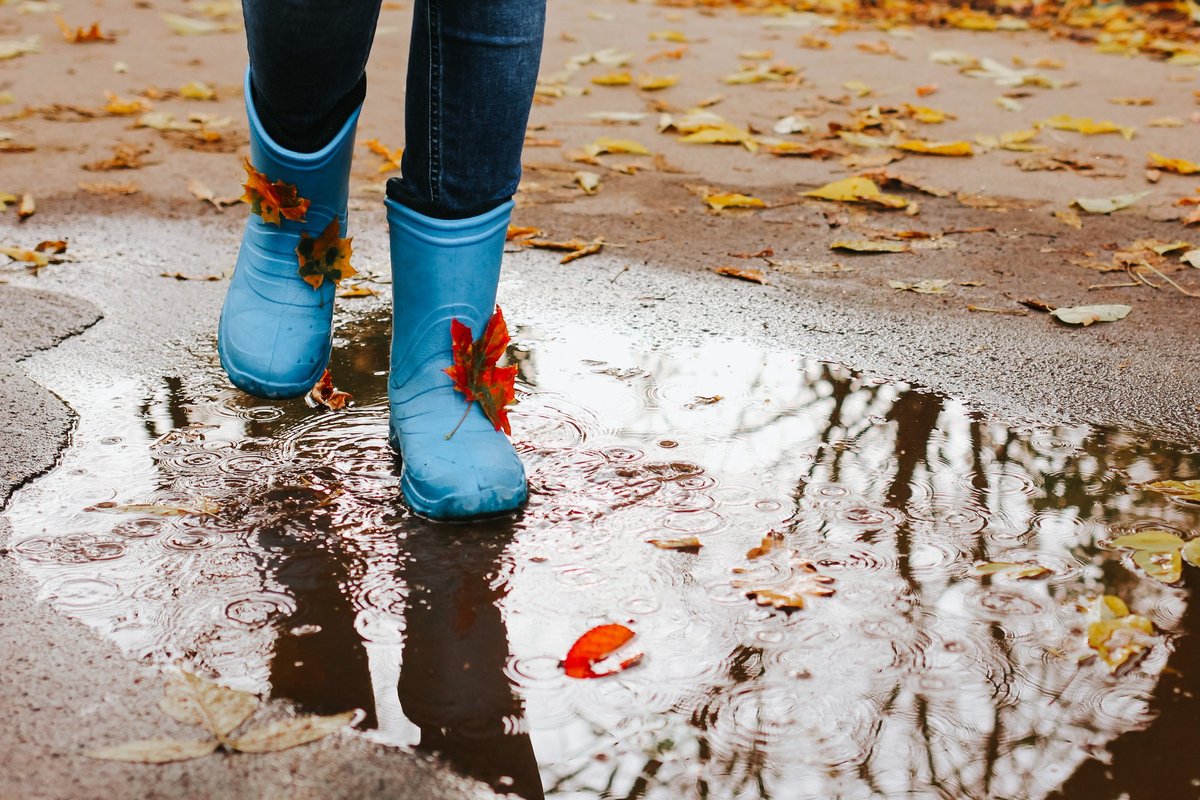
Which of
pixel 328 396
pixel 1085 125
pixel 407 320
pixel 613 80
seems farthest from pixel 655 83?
pixel 407 320

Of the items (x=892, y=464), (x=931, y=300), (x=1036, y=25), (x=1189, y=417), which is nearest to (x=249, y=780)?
(x=892, y=464)

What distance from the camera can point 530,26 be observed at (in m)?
1.51

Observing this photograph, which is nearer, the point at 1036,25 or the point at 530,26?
the point at 530,26

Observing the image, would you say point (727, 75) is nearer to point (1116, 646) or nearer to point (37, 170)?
point (37, 170)

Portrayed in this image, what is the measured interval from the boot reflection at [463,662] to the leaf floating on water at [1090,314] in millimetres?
1382

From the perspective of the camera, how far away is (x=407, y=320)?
5.49 ft

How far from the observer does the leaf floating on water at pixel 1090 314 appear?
231cm

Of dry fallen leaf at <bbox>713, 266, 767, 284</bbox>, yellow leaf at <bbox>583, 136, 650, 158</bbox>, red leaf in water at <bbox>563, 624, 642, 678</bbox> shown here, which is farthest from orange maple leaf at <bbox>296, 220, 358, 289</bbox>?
yellow leaf at <bbox>583, 136, 650, 158</bbox>

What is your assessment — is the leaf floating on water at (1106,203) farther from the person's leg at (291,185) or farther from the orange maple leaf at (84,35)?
the orange maple leaf at (84,35)

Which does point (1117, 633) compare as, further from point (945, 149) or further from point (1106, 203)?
point (945, 149)

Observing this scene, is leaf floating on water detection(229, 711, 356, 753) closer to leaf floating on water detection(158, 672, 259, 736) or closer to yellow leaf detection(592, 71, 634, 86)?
leaf floating on water detection(158, 672, 259, 736)

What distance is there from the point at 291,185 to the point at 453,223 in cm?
31

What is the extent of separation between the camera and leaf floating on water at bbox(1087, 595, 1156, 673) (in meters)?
1.25

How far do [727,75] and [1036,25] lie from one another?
2783 millimetres
